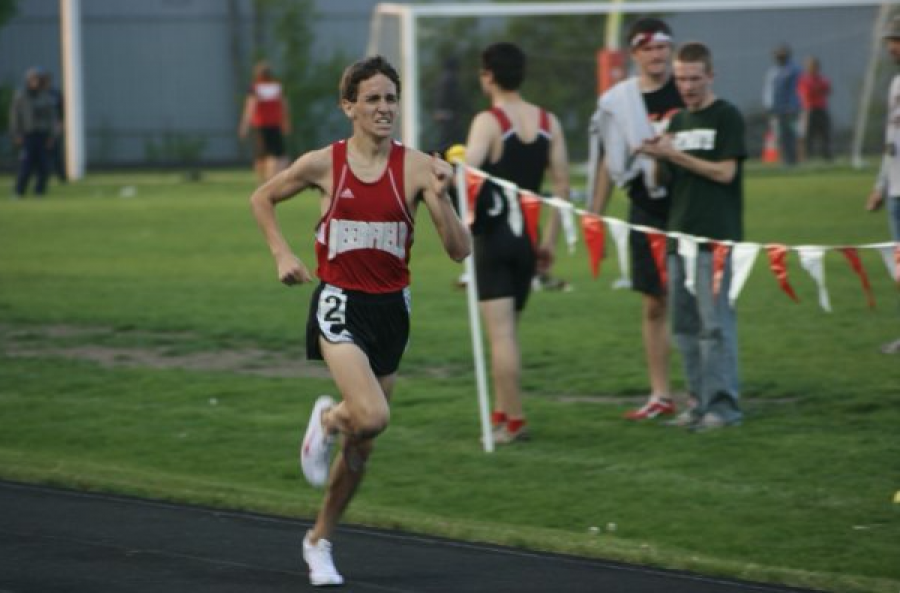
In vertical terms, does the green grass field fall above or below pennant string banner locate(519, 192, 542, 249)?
below

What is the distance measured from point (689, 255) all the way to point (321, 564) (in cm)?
369

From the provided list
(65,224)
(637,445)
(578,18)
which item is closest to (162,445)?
(637,445)

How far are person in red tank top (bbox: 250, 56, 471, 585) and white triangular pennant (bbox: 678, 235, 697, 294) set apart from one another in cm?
313

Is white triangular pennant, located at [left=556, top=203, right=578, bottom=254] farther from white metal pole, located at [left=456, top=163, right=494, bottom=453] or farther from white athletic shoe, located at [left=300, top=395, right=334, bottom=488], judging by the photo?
white athletic shoe, located at [left=300, top=395, right=334, bottom=488]

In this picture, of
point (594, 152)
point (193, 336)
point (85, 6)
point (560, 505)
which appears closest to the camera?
point (560, 505)

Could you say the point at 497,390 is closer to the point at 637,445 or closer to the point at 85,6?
the point at 637,445

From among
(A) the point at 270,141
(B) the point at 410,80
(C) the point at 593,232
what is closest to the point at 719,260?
(C) the point at 593,232

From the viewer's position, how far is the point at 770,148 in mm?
32656

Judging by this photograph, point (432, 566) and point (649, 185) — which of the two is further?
point (649, 185)

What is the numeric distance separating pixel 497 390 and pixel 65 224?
16.2 metres

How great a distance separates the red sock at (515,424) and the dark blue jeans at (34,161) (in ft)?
72.9

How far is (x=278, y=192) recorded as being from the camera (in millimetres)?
7395

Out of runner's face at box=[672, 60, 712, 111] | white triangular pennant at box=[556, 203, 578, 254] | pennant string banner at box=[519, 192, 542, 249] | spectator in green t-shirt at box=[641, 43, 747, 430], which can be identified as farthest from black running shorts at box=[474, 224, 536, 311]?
runner's face at box=[672, 60, 712, 111]

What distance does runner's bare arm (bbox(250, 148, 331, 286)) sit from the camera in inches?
286
